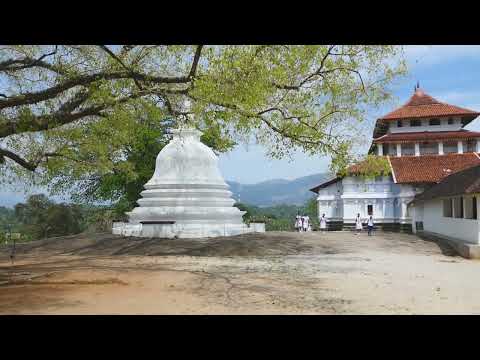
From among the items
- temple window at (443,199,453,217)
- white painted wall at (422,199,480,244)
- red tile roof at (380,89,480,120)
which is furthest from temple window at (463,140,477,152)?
temple window at (443,199,453,217)

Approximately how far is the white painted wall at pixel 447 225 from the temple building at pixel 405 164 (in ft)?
21.2

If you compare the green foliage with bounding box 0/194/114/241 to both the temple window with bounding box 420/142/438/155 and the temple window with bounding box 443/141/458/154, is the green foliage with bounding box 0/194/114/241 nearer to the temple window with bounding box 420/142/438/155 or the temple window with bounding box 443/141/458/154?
the temple window with bounding box 420/142/438/155

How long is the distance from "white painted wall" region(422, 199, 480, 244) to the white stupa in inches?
299

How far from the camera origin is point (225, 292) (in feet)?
29.6

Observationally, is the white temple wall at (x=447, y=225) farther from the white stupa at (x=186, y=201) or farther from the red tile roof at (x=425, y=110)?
the red tile roof at (x=425, y=110)

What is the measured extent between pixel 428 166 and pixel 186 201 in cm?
1809

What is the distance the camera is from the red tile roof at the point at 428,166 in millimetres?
30359

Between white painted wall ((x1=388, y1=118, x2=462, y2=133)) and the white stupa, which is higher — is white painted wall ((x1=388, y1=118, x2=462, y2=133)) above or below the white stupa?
above

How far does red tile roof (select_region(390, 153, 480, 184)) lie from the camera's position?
3036cm

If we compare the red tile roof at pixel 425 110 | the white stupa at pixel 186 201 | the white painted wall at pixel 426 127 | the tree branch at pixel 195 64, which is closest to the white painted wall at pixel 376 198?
the white painted wall at pixel 426 127

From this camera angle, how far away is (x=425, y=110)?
34.0 meters

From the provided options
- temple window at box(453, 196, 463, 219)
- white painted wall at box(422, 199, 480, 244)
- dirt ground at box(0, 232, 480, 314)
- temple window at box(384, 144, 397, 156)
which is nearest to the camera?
dirt ground at box(0, 232, 480, 314)
